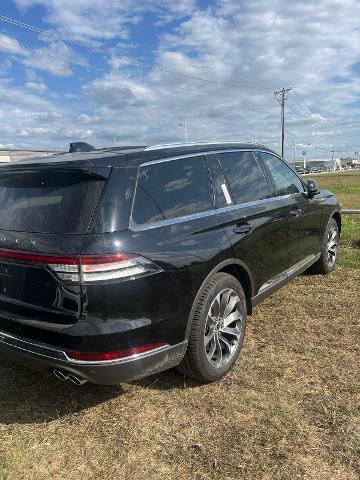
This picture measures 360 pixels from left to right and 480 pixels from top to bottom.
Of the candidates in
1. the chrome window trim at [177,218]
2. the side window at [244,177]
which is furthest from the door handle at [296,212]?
the chrome window trim at [177,218]

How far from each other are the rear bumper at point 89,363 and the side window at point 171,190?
33.8 inches

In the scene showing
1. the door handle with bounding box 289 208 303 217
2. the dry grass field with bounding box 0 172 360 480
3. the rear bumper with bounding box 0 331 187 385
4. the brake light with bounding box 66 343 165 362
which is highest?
the door handle with bounding box 289 208 303 217

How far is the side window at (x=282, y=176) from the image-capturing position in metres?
4.68

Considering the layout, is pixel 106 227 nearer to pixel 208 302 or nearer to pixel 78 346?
pixel 78 346

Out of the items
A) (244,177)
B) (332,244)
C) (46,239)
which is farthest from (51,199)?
(332,244)

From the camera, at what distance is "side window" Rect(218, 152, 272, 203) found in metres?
3.87

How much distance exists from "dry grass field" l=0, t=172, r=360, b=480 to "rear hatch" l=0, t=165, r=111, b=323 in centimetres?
79

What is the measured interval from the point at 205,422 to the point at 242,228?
1.53 meters

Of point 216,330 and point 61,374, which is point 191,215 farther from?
point 61,374

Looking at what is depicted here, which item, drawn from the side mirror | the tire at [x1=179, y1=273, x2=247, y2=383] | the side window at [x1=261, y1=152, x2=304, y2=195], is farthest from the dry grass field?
the side mirror

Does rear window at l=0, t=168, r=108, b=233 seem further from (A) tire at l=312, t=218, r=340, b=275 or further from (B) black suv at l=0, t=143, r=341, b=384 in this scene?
(A) tire at l=312, t=218, r=340, b=275

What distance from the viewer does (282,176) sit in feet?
16.1

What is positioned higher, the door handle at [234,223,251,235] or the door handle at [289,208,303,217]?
the door handle at [289,208,303,217]

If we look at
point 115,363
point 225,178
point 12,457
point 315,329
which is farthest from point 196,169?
point 12,457
